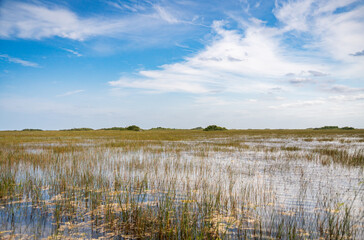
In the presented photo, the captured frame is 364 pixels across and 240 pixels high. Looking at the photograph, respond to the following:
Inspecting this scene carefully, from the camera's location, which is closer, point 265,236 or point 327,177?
point 265,236

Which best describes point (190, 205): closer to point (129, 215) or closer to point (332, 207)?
point (129, 215)

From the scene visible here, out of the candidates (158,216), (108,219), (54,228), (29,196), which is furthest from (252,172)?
(29,196)

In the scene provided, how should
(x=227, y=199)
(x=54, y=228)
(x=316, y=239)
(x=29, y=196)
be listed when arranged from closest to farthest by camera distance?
(x=316, y=239), (x=54, y=228), (x=227, y=199), (x=29, y=196)

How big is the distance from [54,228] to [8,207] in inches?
73.1

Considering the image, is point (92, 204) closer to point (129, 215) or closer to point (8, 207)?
point (129, 215)

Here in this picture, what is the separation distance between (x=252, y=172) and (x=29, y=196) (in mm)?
7649

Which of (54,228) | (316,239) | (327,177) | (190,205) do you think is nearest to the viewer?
(316,239)

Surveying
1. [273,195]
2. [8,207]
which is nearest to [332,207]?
[273,195]

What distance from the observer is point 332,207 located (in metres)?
5.23

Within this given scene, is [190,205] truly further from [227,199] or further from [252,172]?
[252,172]

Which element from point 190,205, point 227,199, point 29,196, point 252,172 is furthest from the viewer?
point 252,172

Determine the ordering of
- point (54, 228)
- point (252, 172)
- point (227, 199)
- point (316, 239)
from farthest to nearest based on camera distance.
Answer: point (252, 172)
point (227, 199)
point (54, 228)
point (316, 239)

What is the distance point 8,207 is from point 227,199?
5.28 metres

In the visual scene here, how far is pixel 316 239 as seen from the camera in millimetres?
3814
